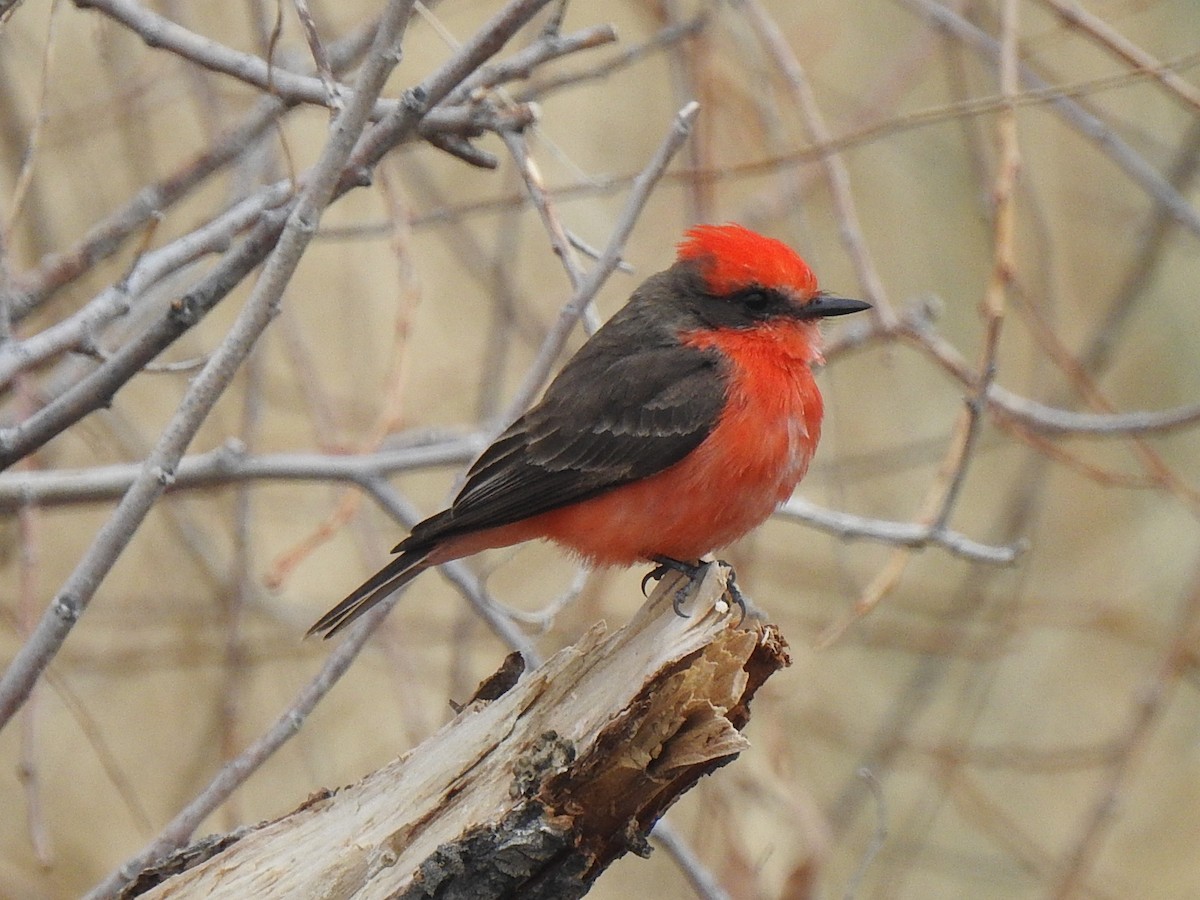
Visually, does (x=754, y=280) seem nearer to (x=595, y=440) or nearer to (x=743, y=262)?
(x=743, y=262)

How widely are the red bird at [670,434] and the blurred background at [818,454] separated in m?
0.21

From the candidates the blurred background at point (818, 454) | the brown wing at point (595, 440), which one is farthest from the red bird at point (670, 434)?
the blurred background at point (818, 454)

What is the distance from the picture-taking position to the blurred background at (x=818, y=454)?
5.26 metres

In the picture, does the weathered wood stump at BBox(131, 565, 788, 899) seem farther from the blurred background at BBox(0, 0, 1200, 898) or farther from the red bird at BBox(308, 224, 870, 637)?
the blurred background at BBox(0, 0, 1200, 898)

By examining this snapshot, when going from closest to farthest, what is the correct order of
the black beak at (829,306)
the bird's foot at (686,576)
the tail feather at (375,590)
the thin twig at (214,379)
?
the thin twig at (214,379)
the bird's foot at (686,576)
the tail feather at (375,590)
the black beak at (829,306)

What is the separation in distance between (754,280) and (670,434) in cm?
69

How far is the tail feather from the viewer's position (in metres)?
4.11

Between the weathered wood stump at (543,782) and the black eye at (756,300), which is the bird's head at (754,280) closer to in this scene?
the black eye at (756,300)

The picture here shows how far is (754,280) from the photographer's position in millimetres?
4621

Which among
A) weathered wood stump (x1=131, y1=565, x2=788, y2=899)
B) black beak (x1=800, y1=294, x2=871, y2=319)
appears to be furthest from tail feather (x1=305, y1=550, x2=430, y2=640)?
black beak (x1=800, y1=294, x2=871, y2=319)

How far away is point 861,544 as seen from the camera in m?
9.38

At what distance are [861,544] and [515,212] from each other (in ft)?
14.1

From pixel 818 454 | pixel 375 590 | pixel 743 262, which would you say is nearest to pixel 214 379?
pixel 375 590

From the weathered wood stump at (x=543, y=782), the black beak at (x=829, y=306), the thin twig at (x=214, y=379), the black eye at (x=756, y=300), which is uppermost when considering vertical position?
the black eye at (x=756, y=300)
